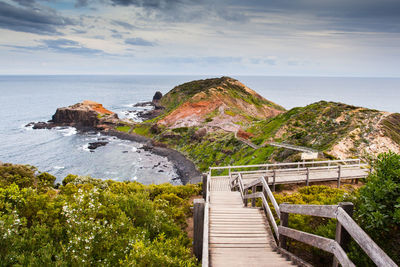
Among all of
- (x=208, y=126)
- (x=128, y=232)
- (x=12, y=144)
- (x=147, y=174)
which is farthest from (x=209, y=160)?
(x=12, y=144)

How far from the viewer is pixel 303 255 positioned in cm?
648

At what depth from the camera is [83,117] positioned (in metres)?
96.4

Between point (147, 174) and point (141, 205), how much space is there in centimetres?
4598

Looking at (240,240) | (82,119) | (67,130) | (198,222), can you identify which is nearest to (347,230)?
(240,240)

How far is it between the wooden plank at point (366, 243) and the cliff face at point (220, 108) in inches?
2405

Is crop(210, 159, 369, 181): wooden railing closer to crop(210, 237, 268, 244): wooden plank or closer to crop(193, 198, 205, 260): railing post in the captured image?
crop(193, 198, 205, 260): railing post

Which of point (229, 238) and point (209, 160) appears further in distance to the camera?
point (209, 160)

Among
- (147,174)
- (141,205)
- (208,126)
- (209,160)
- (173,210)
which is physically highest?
(141,205)

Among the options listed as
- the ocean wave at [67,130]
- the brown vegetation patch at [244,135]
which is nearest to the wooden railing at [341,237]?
the brown vegetation patch at [244,135]

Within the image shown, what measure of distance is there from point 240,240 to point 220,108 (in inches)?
3038

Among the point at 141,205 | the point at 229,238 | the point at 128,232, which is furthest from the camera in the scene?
the point at 141,205

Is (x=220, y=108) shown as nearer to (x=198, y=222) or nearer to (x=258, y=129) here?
(x=258, y=129)

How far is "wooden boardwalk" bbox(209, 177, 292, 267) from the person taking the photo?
5.68m

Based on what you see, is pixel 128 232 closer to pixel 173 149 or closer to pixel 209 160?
pixel 209 160
